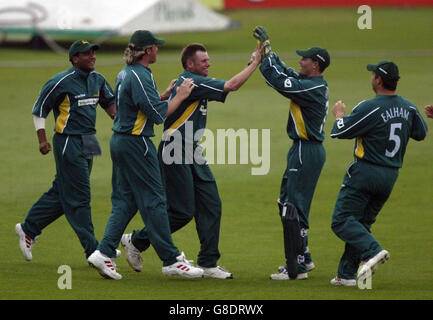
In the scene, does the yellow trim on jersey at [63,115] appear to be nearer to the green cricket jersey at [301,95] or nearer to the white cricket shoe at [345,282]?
the green cricket jersey at [301,95]

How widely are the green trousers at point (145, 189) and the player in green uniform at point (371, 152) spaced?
1.66 m

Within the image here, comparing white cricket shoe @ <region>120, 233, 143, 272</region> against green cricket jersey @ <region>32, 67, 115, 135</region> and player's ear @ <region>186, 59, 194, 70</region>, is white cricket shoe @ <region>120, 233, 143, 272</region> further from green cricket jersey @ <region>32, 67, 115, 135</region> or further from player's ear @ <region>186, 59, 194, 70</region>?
player's ear @ <region>186, 59, 194, 70</region>

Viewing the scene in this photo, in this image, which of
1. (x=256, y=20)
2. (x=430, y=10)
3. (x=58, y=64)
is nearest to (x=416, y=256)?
(x=58, y=64)

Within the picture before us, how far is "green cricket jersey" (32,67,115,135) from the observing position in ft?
30.8

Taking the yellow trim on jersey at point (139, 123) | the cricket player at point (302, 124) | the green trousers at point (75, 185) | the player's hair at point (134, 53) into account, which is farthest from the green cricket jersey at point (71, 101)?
the cricket player at point (302, 124)

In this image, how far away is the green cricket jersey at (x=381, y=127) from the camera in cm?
845

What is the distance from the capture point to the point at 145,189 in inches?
344

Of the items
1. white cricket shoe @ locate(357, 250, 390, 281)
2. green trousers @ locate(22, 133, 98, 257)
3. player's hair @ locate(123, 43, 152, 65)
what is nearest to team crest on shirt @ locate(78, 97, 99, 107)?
green trousers @ locate(22, 133, 98, 257)

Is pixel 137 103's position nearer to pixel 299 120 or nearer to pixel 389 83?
pixel 299 120

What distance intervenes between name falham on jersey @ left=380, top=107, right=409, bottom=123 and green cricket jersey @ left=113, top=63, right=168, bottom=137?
2.08 metres

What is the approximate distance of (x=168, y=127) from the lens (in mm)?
9133

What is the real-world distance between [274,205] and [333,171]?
2482 mm

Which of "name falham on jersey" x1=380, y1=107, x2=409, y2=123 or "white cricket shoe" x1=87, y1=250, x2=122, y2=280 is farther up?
"name falham on jersey" x1=380, y1=107, x2=409, y2=123

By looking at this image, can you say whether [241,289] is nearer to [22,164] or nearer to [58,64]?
[22,164]
